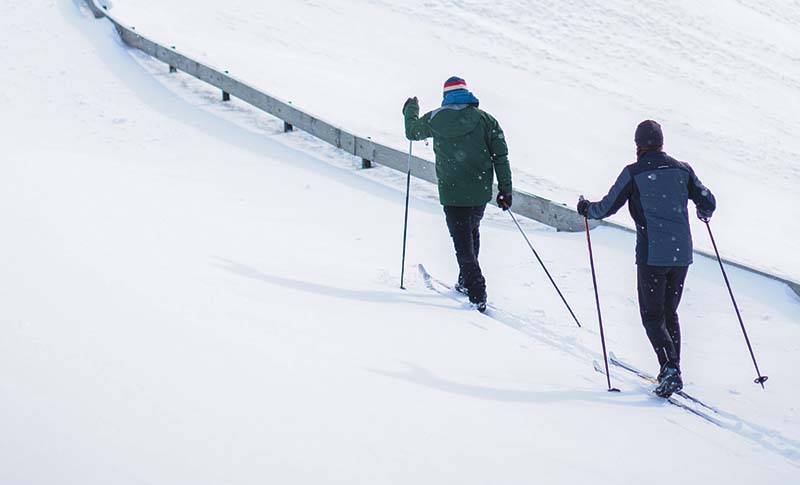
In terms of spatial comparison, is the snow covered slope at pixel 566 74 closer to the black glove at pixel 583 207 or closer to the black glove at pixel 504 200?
the black glove at pixel 504 200

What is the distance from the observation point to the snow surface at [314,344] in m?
3.36

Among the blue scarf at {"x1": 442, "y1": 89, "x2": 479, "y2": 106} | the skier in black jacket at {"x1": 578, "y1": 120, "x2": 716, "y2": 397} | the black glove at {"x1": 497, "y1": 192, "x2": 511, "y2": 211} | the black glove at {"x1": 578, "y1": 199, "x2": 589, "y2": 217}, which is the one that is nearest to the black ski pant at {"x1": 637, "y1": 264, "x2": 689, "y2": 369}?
the skier in black jacket at {"x1": 578, "y1": 120, "x2": 716, "y2": 397}

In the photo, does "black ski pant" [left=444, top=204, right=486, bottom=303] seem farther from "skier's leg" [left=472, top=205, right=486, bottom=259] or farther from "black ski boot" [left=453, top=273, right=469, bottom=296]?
"black ski boot" [left=453, top=273, right=469, bottom=296]

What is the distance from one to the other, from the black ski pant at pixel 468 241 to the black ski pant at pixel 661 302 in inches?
59.7

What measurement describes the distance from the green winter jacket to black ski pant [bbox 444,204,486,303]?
115 millimetres

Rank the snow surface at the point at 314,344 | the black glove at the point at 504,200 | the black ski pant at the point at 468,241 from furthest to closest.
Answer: the black ski pant at the point at 468,241 → the black glove at the point at 504,200 → the snow surface at the point at 314,344

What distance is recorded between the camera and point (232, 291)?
215 inches

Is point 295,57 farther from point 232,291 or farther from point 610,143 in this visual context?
point 232,291

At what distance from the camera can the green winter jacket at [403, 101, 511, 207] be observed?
20.3 ft

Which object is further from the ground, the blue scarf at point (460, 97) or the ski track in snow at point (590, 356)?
the blue scarf at point (460, 97)

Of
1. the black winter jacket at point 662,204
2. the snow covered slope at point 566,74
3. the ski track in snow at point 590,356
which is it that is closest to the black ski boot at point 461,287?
the ski track in snow at point 590,356

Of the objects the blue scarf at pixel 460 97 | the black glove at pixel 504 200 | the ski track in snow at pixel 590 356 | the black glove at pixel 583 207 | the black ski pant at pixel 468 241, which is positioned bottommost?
the ski track in snow at pixel 590 356

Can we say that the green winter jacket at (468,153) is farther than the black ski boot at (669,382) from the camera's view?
Yes

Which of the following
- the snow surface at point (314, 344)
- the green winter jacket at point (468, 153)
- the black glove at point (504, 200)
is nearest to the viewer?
the snow surface at point (314, 344)
